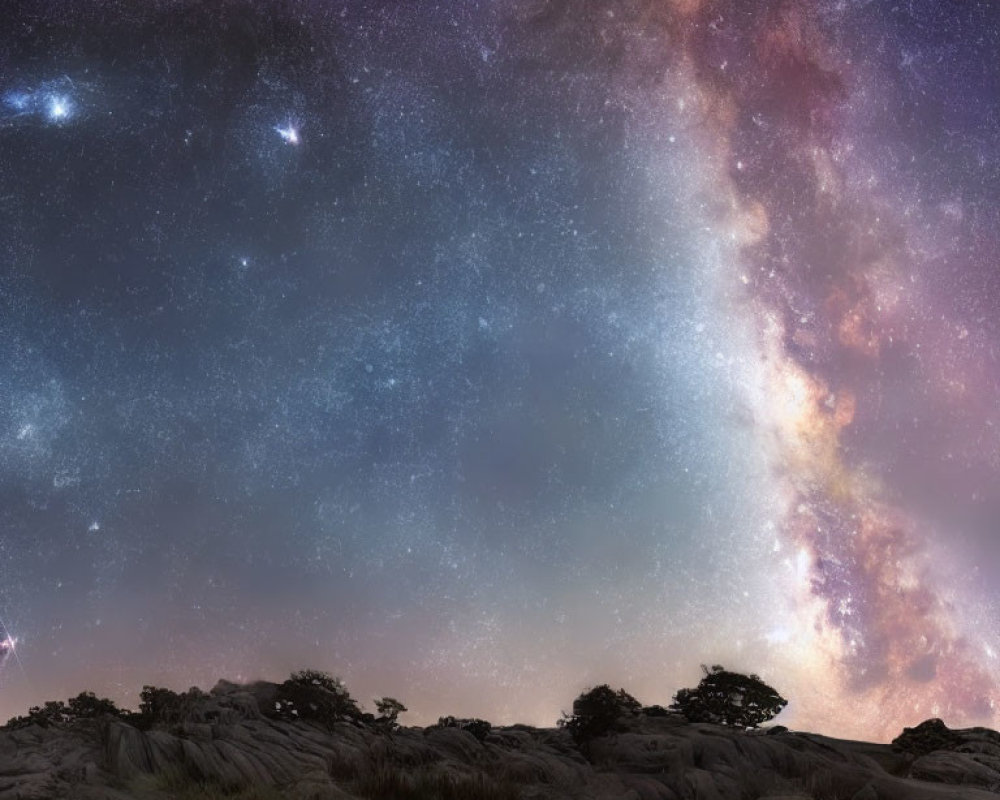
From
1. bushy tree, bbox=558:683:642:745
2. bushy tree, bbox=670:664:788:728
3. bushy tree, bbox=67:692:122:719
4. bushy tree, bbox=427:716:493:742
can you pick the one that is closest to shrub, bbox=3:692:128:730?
bushy tree, bbox=67:692:122:719

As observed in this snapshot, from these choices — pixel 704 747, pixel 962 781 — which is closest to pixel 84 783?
pixel 704 747

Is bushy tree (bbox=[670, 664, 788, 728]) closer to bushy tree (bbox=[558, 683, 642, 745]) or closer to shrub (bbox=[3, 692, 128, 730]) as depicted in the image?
bushy tree (bbox=[558, 683, 642, 745])

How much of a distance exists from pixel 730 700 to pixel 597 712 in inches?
339

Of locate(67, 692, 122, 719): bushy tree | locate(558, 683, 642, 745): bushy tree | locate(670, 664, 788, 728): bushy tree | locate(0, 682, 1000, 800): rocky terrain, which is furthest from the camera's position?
locate(670, 664, 788, 728): bushy tree

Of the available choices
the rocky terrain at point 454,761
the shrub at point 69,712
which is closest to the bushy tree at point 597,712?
the rocky terrain at point 454,761

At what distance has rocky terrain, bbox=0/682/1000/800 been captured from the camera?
21.4 m

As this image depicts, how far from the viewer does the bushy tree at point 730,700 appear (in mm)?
35656

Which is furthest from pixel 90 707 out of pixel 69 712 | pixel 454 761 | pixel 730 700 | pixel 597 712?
pixel 730 700

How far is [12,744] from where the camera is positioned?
884 inches

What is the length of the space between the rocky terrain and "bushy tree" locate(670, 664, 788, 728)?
10.1 feet

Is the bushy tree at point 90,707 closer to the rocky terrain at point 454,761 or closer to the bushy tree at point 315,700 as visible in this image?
the rocky terrain at point 454,761

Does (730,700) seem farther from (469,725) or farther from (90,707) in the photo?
(90,707)

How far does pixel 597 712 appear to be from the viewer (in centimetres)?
3253

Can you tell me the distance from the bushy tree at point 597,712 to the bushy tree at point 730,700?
325 centimetres
